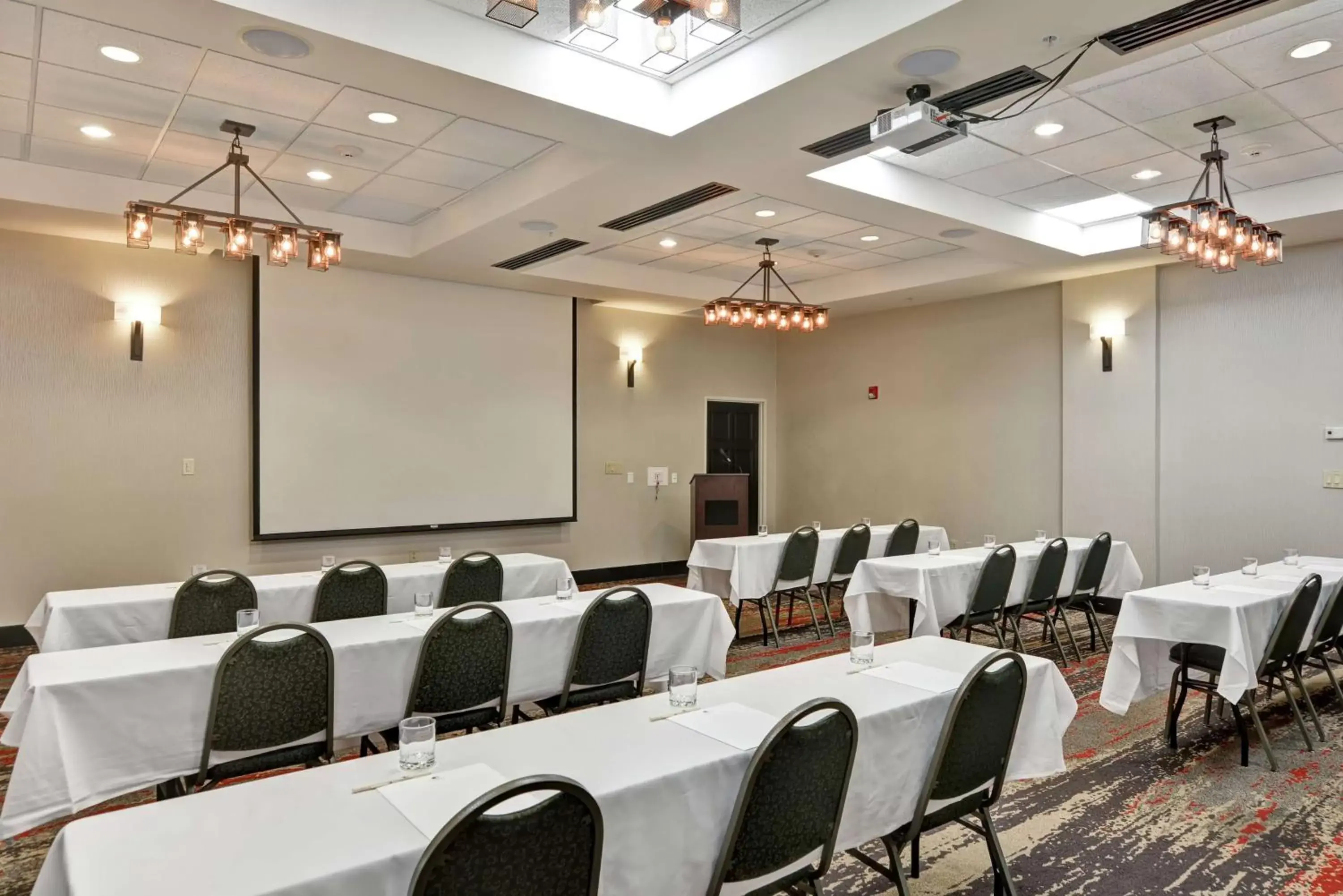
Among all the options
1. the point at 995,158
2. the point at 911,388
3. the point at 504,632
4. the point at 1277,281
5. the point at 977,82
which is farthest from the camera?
the point at 911,388

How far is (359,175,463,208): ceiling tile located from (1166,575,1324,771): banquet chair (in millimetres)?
5504

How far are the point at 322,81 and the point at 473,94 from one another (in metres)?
0.95

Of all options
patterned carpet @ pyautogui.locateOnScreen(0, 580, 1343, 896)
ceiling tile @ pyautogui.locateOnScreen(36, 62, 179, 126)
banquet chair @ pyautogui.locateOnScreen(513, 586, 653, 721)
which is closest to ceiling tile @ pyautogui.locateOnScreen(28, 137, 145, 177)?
ceiling tile @ pyautogui.locateOnScreen(36, 62, 179, 126)

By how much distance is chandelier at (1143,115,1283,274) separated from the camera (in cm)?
449

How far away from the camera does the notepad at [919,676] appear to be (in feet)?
9.16

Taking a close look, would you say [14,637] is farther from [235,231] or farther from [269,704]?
[269,704]

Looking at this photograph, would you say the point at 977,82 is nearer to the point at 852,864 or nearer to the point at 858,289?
the point at 852,864

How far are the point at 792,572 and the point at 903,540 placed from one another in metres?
1.38

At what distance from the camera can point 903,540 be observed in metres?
7.64

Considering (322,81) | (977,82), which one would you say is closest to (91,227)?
(322,81)

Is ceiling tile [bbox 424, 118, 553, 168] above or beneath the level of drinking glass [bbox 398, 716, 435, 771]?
above

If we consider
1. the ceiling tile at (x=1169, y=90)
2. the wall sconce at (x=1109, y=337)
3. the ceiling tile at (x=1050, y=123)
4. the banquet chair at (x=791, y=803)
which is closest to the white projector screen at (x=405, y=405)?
the ceiling tile at (x=1050, y=123)

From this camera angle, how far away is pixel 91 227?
6418 millimetres

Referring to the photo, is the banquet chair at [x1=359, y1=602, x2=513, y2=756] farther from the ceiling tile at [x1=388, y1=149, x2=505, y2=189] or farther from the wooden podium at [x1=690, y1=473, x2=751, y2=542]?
the wooden podium at [x1=690, y1=473, x2=751, y2=542]
